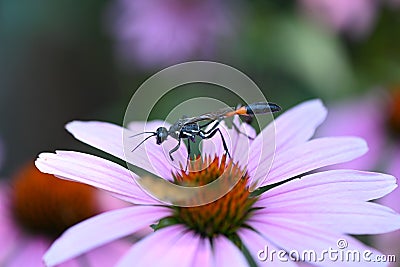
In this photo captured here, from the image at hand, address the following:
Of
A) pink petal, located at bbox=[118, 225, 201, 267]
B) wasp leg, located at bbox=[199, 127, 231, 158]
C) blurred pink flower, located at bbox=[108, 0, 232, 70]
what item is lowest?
pink petal, located at bbox=[118, 225, 201, 267]

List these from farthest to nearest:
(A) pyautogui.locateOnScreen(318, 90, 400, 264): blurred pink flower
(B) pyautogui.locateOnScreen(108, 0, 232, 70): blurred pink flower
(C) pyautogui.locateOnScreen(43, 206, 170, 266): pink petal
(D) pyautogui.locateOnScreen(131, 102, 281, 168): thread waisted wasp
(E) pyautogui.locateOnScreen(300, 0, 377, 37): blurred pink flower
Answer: (B) pyautogui.locateOnScreen(108, 0, 232, 70): blurred pink flower < (E) pyautogui.locateOnScreen(300, 0, 377, 37): blurred pink flower < (A) pyautogui.locateOnScreen(318, 90, 400, 264): blurred pink flower < (D) pyautogui.locateOnScreen(131, 102, 281, 168): thread waisted wasp < (C) pyautogui.locateOnScreen(43, 206, 170, 266): pink petal

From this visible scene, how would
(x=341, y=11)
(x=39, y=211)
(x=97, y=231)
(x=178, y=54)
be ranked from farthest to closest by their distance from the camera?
1. (x=178, y=54)
2. (x=341, y=11)
3. (x=39, y=211)
4. (x=97, y=231)

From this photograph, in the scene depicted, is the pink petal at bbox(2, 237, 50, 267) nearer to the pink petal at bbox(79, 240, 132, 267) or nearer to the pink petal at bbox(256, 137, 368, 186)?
the pink petal at bbox(79, 240, 132, 267)

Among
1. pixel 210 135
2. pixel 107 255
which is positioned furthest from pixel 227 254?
pixel 107 255

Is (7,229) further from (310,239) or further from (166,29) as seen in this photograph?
(166,29)

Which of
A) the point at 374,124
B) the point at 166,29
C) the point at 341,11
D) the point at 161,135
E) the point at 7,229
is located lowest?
the point at 161,135

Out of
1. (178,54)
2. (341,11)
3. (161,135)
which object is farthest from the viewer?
(178,54)

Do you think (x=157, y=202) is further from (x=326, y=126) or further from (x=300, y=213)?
(x=326, y=126)

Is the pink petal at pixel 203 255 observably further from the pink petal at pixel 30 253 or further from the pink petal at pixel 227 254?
the pink petal at pixel 30 253

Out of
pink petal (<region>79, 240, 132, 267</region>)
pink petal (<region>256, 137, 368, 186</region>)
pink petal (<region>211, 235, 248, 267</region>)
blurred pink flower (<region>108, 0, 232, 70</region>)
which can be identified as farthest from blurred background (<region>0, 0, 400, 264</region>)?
pink petal (<region>211, 235, 248, 267</region>)
